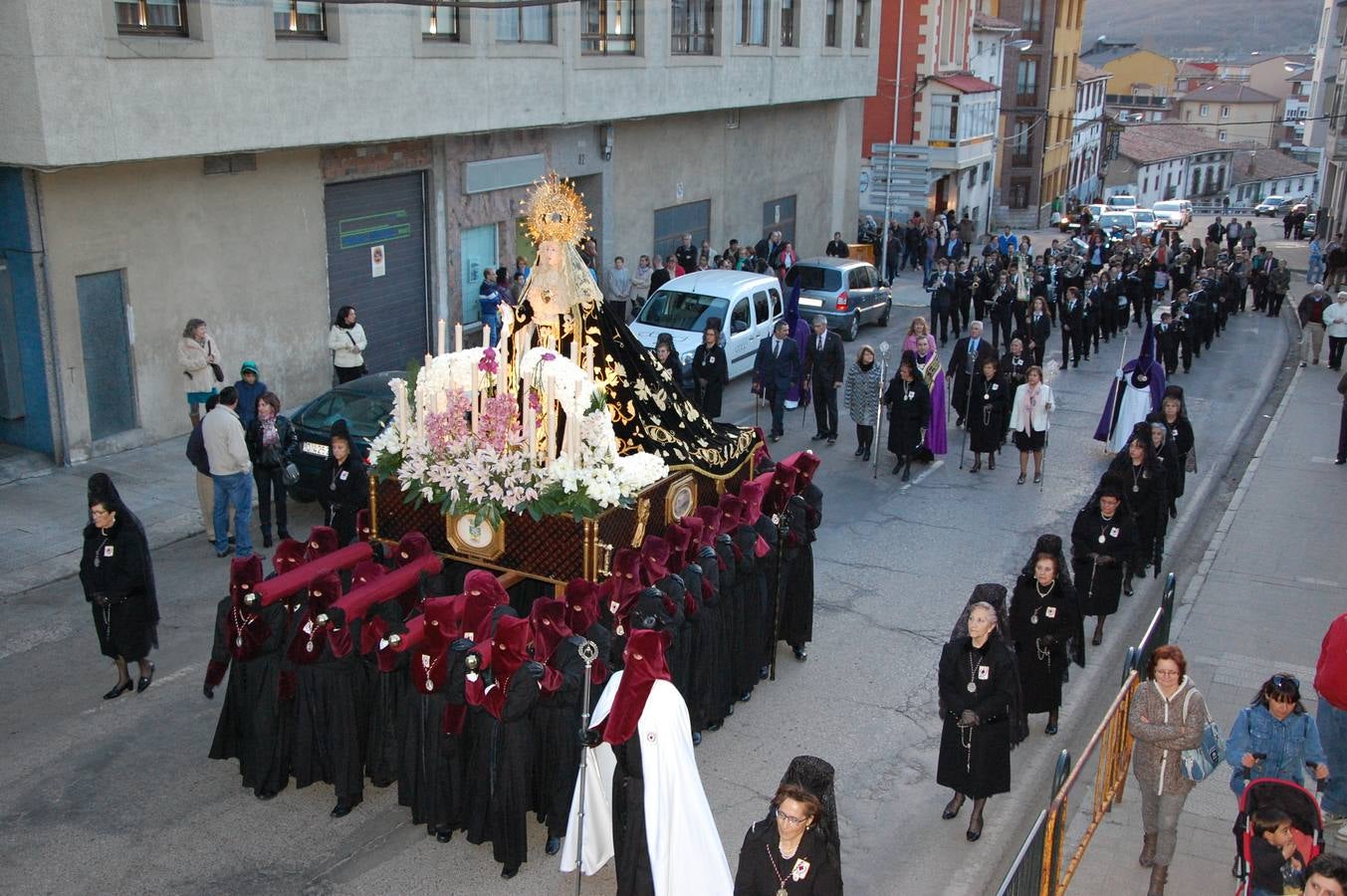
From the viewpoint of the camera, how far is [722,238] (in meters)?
28.8

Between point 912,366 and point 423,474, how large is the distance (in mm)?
8167

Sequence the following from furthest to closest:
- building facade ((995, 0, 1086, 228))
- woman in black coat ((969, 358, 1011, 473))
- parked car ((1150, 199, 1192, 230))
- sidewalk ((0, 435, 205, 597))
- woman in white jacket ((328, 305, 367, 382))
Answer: building facade ((995, 0, 1086, 228))
parked car ((1150, 199, 1192, 230))
woman in white jacket ((328, 305, 367, 382))
woman in black coat ((969, 358, 1011, 473))
sidewalk ((0, 435, 205, 597))

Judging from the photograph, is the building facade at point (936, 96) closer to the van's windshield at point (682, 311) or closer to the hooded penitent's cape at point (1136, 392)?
the van's windshield at point (682, 311)

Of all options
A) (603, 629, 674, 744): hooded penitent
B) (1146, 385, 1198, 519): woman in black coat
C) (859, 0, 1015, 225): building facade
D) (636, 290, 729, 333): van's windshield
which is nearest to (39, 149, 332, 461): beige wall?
(636, 290, 729, 333): van's windshield

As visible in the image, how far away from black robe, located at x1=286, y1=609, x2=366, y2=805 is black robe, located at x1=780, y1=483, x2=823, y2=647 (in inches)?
138

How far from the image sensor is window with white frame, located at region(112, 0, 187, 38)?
13.8 m

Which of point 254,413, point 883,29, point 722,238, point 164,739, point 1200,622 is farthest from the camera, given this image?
point 883,29

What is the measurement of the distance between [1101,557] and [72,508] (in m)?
10.0

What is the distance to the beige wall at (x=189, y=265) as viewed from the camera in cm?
1415

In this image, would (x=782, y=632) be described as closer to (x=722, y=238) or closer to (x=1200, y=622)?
(x=1200, y=622)

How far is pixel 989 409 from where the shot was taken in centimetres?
1567

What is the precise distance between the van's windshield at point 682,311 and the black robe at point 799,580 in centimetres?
904

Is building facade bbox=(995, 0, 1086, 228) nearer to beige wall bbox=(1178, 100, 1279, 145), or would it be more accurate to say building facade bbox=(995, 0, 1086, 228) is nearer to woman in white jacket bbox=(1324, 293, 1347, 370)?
woman in white jacket bbox=(1324, 293, 1347, 370)

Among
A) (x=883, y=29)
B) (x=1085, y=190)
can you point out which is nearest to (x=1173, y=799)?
(x=883, y=29)
